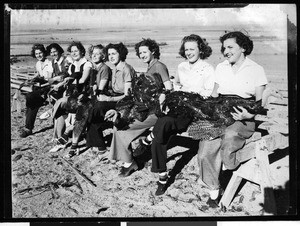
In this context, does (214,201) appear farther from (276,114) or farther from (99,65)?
(99,65)

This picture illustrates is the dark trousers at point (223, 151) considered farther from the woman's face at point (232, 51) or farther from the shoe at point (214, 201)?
the woman's face at point (232, 51)

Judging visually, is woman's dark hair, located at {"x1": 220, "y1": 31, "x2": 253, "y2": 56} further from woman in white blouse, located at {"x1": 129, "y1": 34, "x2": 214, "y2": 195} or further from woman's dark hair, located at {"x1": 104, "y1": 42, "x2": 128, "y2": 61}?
woman's dark hair, located at {"x1": 104, "y1": 42, "x2": 128, "y2": 61}

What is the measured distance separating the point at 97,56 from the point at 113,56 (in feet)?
0.37

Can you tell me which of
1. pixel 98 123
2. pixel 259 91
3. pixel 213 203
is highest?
pixel 259 91

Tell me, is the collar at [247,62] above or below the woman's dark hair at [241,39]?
below

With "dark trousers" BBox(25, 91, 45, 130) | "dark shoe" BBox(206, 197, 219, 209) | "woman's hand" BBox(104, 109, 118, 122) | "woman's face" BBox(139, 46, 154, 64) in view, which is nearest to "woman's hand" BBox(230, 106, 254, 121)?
"dark shoe" BBox(206, 197, 219, 209)

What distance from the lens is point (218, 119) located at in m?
2.92

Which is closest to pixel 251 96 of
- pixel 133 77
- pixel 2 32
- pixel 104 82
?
pixel 133 77

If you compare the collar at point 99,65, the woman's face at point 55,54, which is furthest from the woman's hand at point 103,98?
the woman's face at point 55,54

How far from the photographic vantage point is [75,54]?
2.97m

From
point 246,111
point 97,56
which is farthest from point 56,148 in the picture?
point 246,111

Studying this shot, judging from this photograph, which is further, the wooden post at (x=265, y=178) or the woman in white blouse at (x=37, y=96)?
the woman in white blouse at (x=37, y=96)

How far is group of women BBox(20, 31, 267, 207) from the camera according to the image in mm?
2904

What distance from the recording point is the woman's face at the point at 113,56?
2945mm
